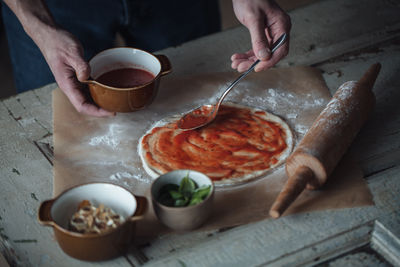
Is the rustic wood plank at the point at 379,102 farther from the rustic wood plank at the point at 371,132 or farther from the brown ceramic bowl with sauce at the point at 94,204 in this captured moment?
the brown ceramic bowl with sauce at the point at 94,204

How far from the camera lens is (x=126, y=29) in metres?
2.11

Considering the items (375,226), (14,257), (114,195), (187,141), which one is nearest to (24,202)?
(14,257)

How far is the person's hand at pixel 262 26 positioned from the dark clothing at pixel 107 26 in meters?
0.44

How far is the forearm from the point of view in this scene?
169 cm

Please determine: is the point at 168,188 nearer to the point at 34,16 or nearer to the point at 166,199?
the point at 166,199

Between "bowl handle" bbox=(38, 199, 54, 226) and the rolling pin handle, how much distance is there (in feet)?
1.71

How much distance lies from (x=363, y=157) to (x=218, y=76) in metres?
0.64

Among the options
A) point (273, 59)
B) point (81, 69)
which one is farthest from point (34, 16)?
point (273, 59)

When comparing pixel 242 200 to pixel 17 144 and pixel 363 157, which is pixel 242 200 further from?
pixel 17 144

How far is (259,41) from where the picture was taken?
5.42ft

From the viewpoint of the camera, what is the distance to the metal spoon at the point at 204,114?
1.63 m

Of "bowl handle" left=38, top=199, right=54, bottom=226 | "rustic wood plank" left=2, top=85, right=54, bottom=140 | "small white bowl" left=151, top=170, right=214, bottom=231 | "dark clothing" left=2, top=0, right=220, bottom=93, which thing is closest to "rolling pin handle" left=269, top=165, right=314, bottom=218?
"small white bowl" left=151, top=170, right=214, bottom=231

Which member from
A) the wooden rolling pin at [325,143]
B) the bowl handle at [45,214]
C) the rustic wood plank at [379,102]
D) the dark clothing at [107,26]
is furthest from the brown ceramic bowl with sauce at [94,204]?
the dark clothing at [107,26]

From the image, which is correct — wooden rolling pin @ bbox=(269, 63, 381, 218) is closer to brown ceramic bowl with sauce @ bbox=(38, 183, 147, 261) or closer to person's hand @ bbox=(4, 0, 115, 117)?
brown ceramic bowl with sauce @ bbox=(38, 183, 147, 261)
